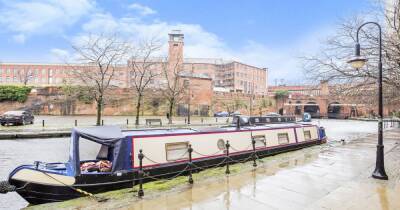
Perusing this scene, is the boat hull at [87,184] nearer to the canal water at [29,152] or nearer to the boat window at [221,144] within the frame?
the canal water at [29,152]

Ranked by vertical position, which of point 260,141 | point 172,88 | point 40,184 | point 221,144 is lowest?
point 40,184

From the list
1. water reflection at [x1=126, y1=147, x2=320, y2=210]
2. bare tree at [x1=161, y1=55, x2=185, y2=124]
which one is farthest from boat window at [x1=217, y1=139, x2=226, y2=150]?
bare tree at [x1=161, y1=55, x2=185, y2=124]

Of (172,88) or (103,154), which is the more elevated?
(172,88)

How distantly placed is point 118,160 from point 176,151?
6.84ft

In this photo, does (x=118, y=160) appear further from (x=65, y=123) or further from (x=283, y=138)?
(x=65, y=123)

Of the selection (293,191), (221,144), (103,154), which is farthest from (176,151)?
(293,191)

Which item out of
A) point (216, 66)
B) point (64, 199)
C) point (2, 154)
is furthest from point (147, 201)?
point (216, 66)

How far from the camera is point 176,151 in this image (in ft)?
29.3

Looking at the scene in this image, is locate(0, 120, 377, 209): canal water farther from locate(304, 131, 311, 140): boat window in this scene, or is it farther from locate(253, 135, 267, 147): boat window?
locate(304, 131, 311, 140): boat window

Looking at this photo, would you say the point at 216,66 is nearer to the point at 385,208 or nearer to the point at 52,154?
the point at 52,154

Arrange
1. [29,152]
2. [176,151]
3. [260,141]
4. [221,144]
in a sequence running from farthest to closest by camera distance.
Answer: [29,152]
[260,141]
[221,144]
[176,151]

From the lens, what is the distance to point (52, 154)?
1359 cm

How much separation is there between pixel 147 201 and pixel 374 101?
13022mm

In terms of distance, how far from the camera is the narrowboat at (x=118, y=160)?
6.63 metres
